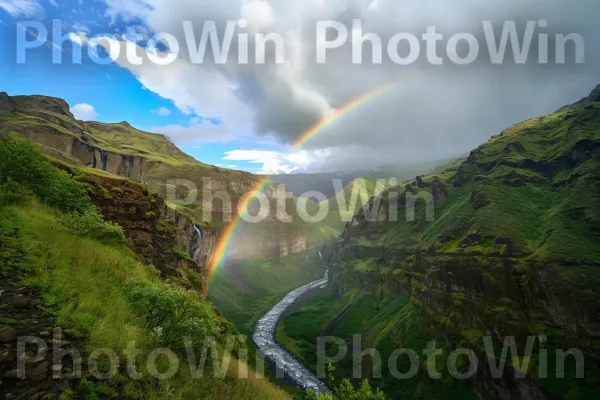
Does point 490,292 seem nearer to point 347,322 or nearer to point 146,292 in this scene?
point 347,322

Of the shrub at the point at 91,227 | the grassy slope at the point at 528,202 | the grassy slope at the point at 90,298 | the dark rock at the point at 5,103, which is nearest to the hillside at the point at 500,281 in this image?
the grassy slope at the point at 528,202

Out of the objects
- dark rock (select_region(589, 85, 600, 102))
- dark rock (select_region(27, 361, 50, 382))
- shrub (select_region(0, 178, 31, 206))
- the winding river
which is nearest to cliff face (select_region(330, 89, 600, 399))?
the winding river

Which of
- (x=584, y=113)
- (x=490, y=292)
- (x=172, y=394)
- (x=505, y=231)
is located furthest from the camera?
(x=584, y=113)

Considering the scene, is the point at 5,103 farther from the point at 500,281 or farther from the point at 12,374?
the point at 500,281

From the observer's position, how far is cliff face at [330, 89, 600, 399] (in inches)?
2389

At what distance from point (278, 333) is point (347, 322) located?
2769 centimetres

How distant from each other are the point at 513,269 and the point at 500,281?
3.96 metres

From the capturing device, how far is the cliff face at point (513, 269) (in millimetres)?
60688

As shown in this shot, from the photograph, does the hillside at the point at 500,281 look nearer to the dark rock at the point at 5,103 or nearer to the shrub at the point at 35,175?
the shrub at the point at 35,175

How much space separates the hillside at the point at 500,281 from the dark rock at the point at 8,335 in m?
75.0

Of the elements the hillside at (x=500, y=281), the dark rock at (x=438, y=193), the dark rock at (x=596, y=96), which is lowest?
the hillside at (x=500, y=281)

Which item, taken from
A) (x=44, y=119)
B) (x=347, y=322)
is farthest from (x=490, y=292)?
(x=44, y=119)

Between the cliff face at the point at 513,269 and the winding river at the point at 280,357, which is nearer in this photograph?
the cliff face at the point at 513,269

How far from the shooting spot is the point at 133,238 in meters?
37.5
